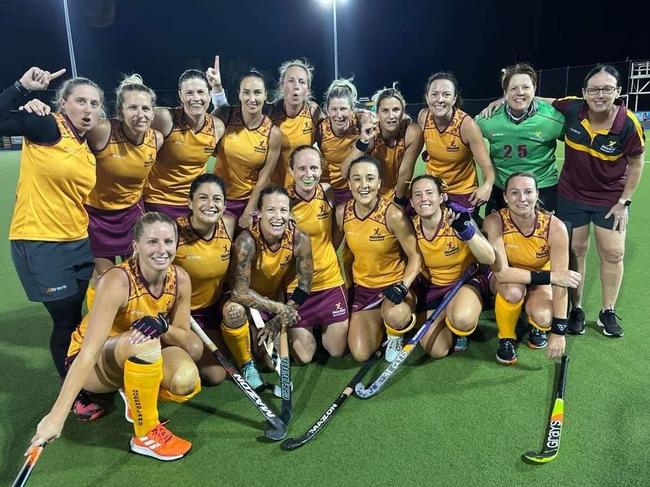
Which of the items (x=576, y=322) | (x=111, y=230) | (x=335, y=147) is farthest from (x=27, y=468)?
(x=576, y=322)

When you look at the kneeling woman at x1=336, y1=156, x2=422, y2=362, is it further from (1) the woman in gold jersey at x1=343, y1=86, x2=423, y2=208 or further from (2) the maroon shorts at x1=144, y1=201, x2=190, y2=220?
(2) the maroon shorts at x1=144, y1=201, x2=190, y2=220

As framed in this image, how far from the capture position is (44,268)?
249 cm

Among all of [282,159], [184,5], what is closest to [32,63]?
[184,5]

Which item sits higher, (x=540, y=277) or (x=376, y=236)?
(x=376, y=236)

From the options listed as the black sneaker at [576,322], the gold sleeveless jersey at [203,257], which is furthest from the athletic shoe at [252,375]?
the black sneaker at [576,322]

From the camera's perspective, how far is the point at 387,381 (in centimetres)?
282

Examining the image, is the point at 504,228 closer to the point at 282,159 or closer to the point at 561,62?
the point at 282,159

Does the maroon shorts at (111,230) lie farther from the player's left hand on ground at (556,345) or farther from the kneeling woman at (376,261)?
the player's left hand on ground at (556,345)

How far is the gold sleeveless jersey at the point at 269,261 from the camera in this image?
9.92ft

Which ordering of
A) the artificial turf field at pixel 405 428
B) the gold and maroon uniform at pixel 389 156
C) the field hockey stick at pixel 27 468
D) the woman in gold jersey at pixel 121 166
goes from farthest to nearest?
the gold and maroon uniform at pixel 389 156, the woman in gold jersey at pixel 121 166, the artificial turf field at pixel 405 428, the field hockey stick at pixel 27 468

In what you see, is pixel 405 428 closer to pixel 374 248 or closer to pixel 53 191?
pixel 374 248

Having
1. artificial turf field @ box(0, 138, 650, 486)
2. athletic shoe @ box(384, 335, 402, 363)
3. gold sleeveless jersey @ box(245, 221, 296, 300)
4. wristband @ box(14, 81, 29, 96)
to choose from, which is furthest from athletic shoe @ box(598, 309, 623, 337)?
wristband @ box(14, 81, 29, 96)

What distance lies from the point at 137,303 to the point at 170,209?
1282 mm

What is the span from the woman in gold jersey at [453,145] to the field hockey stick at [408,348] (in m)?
0.57
